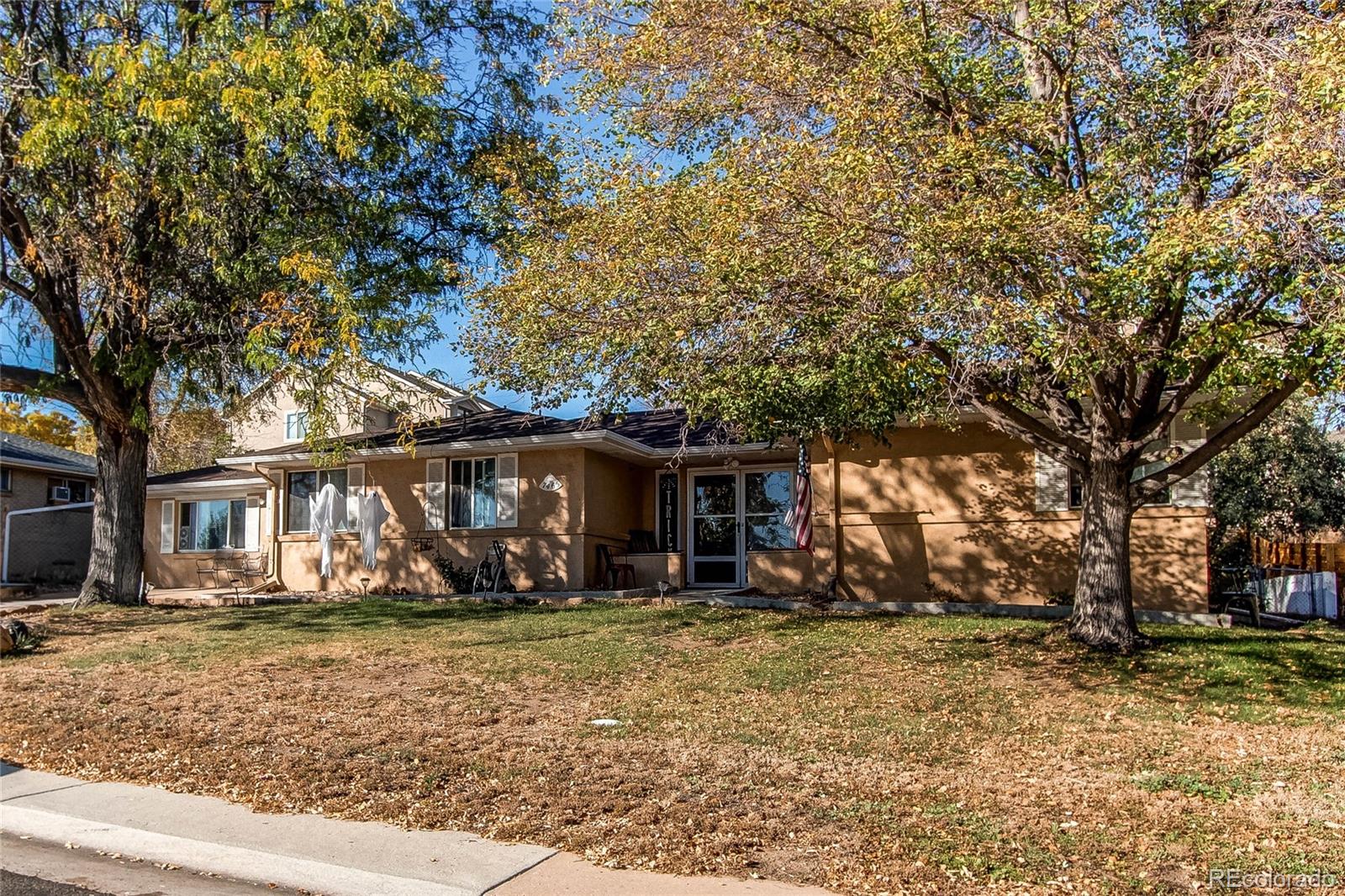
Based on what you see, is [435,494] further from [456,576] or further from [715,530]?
[715,530]

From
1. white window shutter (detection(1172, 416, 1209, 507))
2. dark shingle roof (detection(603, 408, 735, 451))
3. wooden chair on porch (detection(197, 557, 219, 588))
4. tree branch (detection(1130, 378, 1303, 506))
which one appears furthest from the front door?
wooden chair on porch (detection(197, 557, 219, 588))

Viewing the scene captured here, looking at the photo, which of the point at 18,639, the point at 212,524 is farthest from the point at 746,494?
the point at 212,524

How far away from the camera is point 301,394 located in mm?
12945

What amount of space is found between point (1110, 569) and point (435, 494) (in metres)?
12.6

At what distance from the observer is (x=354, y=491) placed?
795 inches

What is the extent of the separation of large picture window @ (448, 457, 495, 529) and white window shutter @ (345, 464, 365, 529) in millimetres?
2098

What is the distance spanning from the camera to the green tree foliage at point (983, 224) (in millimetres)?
8297

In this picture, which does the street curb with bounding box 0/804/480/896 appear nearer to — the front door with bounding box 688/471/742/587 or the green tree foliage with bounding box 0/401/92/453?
the front door with bounding box 688/471/742/587

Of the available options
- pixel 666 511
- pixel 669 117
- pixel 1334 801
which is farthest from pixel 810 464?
pixel 1334 801

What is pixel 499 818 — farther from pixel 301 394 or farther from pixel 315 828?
pixel 301 394

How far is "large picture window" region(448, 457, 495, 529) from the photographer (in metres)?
19.1

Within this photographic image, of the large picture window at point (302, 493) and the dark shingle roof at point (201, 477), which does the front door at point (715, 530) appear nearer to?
the large picture window at point (302, 493)

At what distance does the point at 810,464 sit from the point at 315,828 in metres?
12.2

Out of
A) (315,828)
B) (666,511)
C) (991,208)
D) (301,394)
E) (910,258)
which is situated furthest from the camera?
(666,511)
